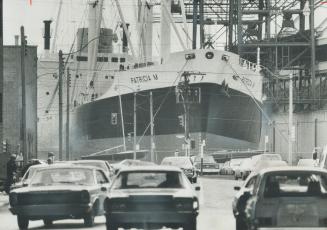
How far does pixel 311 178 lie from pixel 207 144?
71.4 meters

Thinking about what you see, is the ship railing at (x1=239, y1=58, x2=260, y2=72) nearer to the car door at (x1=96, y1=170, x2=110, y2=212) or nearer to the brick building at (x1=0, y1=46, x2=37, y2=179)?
the brick building at (x1=0, y1=46, x2=37, y2=179)

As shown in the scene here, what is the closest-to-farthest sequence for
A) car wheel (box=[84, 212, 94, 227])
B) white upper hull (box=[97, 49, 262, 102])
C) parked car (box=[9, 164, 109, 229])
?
parked car (box=[9, 164, 109, 229]) < car wheel (box=[84, 212, 94, 227]) < white upper hull (box=[97, 49, 262, 102])

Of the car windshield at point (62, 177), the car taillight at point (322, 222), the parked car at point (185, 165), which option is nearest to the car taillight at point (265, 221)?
the car taillight at point (322, 222)

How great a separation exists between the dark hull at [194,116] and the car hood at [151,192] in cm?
6857

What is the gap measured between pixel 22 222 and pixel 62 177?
→ 128 centimetres

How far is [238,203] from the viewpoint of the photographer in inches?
641

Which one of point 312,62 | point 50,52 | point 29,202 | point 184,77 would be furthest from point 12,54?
point 29,202

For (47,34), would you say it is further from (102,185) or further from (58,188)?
(58,188)

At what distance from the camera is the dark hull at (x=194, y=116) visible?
8512 cm

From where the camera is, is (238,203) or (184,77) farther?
(184,77)

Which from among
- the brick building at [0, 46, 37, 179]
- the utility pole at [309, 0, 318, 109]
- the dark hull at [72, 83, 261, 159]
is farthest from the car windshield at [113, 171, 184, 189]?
the brick building at [0, 46, 37, 179]

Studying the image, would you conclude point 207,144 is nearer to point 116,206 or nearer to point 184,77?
point 184,77

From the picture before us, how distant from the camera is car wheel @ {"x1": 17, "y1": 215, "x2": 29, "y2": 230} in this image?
18.6 metres

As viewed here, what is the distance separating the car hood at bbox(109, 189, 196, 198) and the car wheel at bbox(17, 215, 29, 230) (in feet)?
11.2
